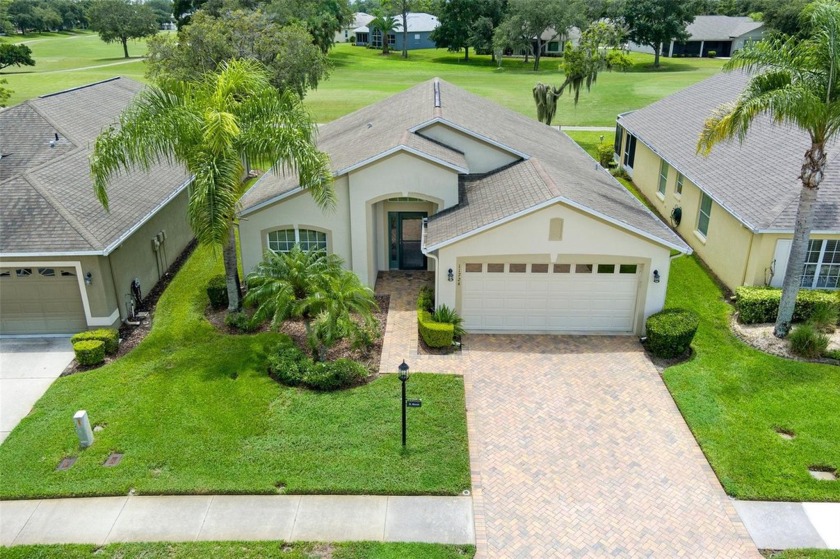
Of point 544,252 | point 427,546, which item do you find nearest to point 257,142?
point 544,252

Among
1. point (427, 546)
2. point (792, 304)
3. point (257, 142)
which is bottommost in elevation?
point (427, 546)

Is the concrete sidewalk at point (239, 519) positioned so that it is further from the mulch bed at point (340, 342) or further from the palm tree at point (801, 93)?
the palm tree at point (801, 93)

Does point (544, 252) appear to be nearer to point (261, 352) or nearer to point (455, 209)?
point (455, 209)

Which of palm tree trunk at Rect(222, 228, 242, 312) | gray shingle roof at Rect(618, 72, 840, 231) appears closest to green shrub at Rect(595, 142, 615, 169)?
gray shingle roof at Rect(618, 72, 840, 231)

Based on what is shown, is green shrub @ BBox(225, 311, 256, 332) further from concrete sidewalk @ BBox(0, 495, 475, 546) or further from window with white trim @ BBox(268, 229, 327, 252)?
concrete sidewalk @ BBox(0, 495, 475, 546)

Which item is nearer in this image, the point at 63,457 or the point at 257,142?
the point at 63,457

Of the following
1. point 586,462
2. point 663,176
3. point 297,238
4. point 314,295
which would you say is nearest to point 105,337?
point 314,295
